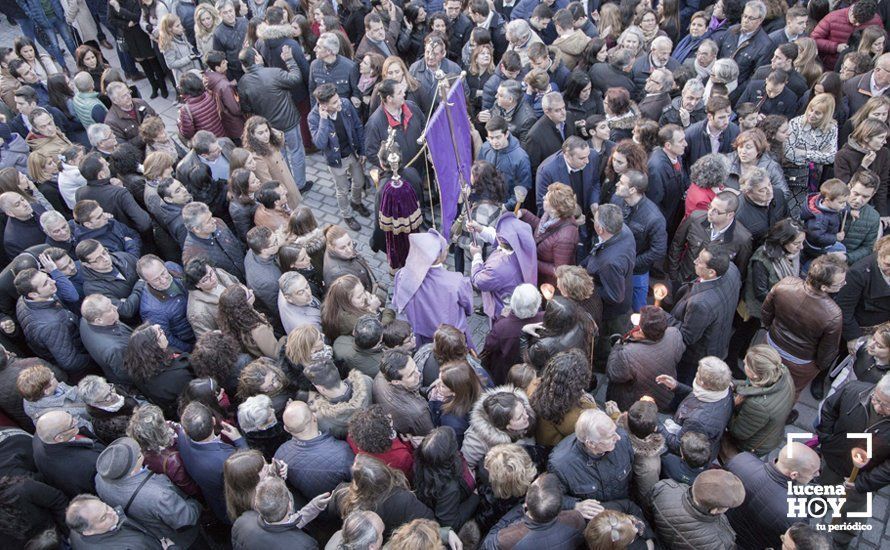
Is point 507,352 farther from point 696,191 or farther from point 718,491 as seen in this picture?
point 696,191

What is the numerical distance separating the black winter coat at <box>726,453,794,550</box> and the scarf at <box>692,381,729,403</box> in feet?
1.43

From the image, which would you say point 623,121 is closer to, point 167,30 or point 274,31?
point 274,31

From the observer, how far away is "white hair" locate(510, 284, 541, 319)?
16.6 ft

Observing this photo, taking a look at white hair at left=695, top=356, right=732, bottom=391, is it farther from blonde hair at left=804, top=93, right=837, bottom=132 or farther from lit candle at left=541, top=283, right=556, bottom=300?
blonde hair at left=804, top=93, right=837, bottom=132

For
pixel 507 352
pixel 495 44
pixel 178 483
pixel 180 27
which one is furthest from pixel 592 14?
pixel 178 483

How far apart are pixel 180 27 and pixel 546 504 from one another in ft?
30.0

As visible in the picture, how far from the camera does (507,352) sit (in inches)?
213

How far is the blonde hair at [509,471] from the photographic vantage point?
12.9 ft

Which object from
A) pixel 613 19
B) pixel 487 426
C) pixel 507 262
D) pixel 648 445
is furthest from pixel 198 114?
pixel 648 445

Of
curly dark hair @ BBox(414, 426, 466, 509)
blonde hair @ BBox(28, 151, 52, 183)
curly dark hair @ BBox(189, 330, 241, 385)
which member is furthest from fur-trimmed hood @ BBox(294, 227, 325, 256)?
blonde hair @ BBox(28, 151, 52, 183)

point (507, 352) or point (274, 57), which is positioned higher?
point (274, 57)

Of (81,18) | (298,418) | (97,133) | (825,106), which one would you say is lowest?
(298,418)

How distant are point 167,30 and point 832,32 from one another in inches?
373

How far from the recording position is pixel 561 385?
4.34 m
